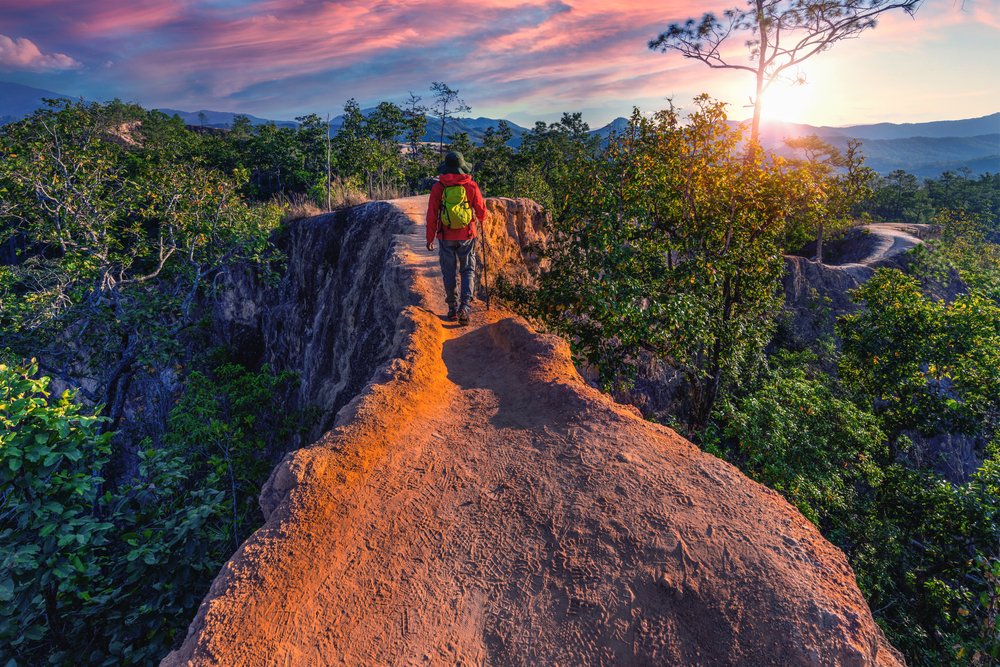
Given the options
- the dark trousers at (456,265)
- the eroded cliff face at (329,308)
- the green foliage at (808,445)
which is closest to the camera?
the dark trousers at (456,265)

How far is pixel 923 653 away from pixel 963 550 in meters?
2.15

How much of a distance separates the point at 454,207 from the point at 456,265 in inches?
33.7

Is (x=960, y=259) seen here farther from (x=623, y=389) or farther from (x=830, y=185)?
(x=623, y=389)

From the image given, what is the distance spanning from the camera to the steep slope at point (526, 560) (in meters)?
2.95

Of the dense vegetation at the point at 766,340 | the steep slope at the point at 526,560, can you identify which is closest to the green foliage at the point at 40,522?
the steep slope at the point at 526,560

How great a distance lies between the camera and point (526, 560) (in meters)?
3.45

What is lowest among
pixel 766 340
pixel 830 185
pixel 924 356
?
pixel 924 356

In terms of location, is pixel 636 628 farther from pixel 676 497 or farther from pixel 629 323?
pixel 629 323

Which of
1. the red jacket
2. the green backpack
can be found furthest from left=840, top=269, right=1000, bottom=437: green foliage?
the green backpack

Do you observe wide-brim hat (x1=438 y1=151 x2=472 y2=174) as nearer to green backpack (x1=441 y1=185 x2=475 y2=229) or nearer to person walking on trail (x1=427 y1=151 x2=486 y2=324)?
person walking on trail (x1=427 y1=151 x2=486 y2=324)

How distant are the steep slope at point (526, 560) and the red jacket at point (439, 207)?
10.9ft

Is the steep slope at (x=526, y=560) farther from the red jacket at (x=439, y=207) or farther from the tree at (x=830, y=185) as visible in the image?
the tree at (x=830, y=185)

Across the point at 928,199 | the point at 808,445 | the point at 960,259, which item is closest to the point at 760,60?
the point at 960,259

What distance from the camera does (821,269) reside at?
68.9ft
